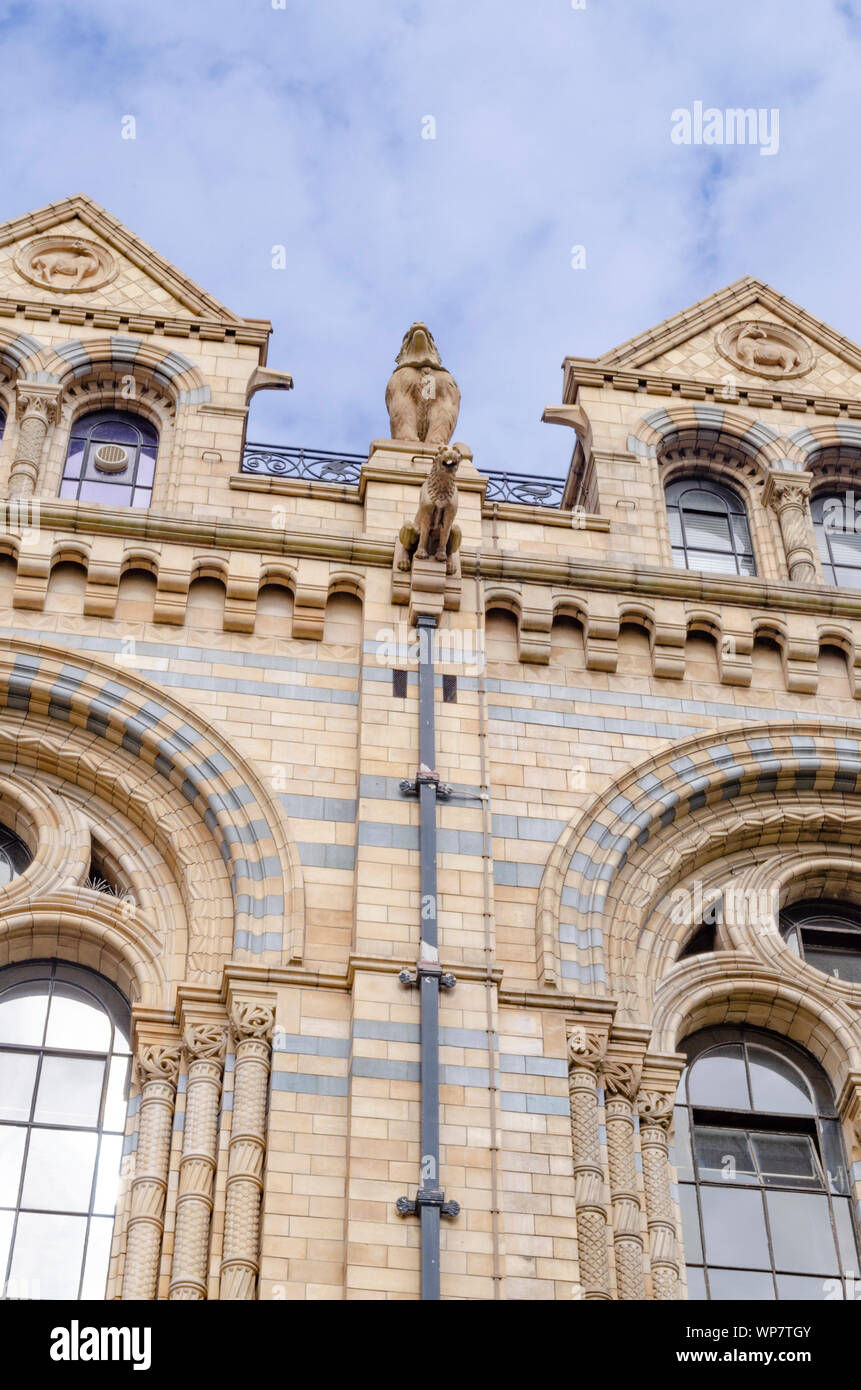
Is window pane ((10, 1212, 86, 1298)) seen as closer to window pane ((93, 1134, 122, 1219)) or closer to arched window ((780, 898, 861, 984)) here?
window pane ((93, 1134, 122, 1219))

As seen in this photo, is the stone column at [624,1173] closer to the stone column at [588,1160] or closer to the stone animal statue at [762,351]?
the stone column at [588,1160]

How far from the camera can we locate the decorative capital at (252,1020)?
1778 cm

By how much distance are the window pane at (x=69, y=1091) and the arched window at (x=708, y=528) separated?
928 cm

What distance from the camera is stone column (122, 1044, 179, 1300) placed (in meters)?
16.6

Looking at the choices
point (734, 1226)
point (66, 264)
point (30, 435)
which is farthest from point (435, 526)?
point (66, 264)

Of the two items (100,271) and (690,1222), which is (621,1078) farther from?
(100,271)

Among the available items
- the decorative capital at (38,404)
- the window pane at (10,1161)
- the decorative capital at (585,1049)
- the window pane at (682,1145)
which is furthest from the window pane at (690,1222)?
the decorative capital at (38,404)

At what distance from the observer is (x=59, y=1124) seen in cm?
1819

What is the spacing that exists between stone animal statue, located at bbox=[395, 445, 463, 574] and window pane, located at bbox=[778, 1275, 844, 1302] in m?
7.52

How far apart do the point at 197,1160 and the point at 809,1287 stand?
205 inches
